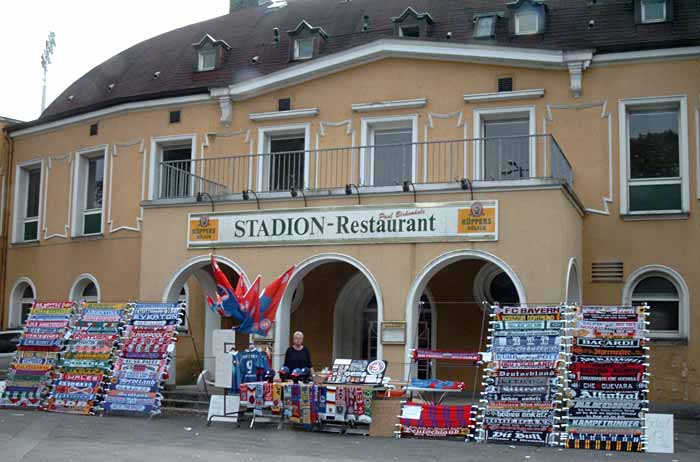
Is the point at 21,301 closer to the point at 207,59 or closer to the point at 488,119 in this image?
the point at 207,59

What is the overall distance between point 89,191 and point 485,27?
11384 mm

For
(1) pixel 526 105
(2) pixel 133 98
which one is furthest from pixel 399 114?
(2) pixel 133 98

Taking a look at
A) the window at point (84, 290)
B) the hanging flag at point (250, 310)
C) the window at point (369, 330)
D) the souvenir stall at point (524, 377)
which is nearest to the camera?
the souvenir stall at point (524, 377)

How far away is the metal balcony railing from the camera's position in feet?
63.5

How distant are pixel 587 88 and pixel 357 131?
5.06 meters

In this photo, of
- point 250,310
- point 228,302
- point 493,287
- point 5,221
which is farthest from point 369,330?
point 5,221

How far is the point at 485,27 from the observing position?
21.3 meters

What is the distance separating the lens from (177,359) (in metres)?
22.4

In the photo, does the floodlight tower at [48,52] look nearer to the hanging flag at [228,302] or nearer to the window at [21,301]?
the window at [21,301]

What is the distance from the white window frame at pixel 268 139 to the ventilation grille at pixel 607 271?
6.75 meters

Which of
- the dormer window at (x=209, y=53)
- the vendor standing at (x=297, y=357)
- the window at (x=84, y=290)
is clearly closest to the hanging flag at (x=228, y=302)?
the vendor standing at (x=297, y=357)

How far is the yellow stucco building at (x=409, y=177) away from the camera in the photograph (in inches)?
667

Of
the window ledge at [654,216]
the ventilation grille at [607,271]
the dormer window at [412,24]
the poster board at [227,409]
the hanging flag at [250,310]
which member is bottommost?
the poster board at [227,409]

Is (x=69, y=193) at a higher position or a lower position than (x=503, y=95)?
lower
